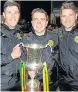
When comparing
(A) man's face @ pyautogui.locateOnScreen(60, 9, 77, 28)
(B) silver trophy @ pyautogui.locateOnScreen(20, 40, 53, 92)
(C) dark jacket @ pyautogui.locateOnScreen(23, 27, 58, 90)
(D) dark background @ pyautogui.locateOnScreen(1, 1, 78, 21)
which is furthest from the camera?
(D) dark background @ pyautogui.locateOnScreen(1, 1, 78, 21)

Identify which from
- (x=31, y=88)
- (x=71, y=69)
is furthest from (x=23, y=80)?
(x=71, y=69)

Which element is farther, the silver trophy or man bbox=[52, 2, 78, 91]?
man bbox=[52, 2, 78, 91]

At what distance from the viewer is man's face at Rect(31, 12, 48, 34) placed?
279 cm

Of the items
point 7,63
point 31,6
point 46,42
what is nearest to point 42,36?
point 46,42

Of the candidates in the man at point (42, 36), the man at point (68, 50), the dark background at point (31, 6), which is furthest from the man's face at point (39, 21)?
the dark background at point (31, 6)

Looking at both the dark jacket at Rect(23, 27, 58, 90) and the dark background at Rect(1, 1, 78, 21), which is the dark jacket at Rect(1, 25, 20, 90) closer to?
the dark jacket at Rect(23, 27, 58, 90)

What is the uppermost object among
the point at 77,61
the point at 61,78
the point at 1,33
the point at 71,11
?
the point at 71,11

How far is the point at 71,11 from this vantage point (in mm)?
2912

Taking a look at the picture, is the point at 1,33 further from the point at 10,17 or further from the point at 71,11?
the point at 71,11

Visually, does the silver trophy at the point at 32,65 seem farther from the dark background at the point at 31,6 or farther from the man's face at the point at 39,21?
the dark background at the point at 31,6

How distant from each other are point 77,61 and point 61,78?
0.22 m

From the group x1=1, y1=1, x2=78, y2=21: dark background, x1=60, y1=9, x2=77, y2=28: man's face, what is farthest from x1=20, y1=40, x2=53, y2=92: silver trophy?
x1=1, y1=1, x2=78, y2=21: dark background

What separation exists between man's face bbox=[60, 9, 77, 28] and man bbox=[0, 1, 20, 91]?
444 millimetres

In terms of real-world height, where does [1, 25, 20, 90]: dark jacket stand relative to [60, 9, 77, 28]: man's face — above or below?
below
